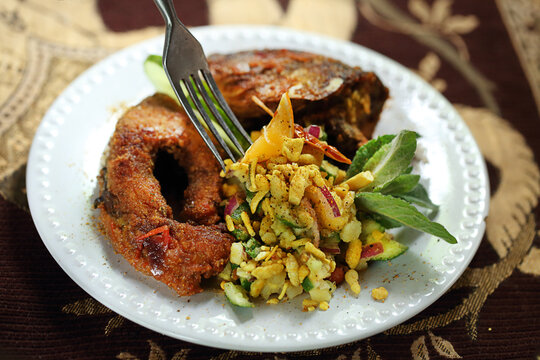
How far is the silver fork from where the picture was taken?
2623 mm

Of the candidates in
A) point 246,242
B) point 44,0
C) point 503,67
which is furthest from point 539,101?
point 44,0

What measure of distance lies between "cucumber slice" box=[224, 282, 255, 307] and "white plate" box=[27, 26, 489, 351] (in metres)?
0.04

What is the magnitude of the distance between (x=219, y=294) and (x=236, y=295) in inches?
4.6

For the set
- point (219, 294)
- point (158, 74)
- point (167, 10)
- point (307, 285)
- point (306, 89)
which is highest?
point (167, 10)

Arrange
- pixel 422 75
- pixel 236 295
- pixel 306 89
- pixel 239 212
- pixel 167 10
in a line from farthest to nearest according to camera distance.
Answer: pixel 422 75
pixel 306 89
pixel 167 10
pixel 239 212
pixel 236 295

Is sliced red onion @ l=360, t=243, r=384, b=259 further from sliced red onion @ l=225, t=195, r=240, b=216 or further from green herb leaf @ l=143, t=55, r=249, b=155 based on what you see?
green herb leaf @ l=143, t=55, r=249, b=155

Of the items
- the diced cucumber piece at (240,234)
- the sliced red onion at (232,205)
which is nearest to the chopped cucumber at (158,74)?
the sliced red onion at (232,205)

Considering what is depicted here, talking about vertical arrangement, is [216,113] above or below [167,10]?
below

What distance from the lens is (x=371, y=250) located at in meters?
2.49

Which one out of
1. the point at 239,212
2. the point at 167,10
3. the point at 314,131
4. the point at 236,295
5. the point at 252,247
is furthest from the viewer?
the point at 314,131

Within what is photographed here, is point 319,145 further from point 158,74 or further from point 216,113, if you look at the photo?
point 158,74

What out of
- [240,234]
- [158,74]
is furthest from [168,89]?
[240,234]

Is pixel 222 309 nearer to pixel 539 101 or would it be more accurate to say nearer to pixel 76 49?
pixel 76 49

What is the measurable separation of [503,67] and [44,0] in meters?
3.56
